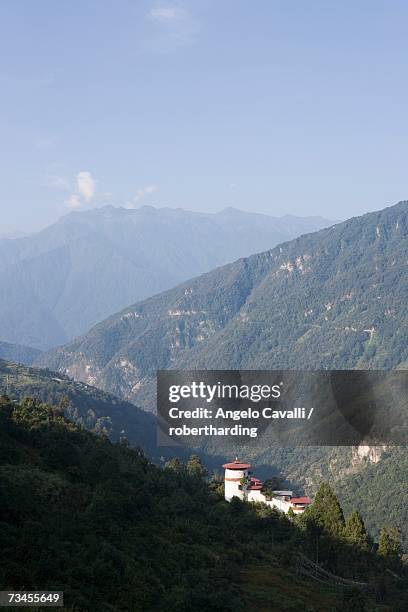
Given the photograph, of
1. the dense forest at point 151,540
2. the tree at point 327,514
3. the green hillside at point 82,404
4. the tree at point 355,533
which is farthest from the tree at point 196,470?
the green hillside at point 82,404

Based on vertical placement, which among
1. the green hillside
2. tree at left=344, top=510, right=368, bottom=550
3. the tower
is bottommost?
tree at left=344, top=510, right=368, bottom=550

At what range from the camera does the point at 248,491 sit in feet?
205

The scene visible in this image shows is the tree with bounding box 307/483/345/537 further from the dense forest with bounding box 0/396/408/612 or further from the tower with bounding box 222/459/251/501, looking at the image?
the tower with bounding box 222/459/251/501

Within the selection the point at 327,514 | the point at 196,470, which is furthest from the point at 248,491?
the point at 196,470

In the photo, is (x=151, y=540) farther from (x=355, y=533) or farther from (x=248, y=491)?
(x=248, y=491)

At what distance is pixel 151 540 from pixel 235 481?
84.4ft

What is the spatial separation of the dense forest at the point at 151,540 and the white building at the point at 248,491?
1540mm

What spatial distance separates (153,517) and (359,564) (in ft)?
50.3

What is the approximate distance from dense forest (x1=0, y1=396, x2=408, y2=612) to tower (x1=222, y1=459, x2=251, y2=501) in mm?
1241

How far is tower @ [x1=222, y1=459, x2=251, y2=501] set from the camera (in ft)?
203

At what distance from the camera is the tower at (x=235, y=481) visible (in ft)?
203

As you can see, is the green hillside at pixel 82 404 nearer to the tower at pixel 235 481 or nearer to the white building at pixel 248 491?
the white building at pixel 248 491

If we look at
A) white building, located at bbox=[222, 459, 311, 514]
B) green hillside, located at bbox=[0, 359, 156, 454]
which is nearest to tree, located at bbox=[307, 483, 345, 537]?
white building, located at bbox=[222, 459, 311, 514]

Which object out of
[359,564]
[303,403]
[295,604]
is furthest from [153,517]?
[303,403]
